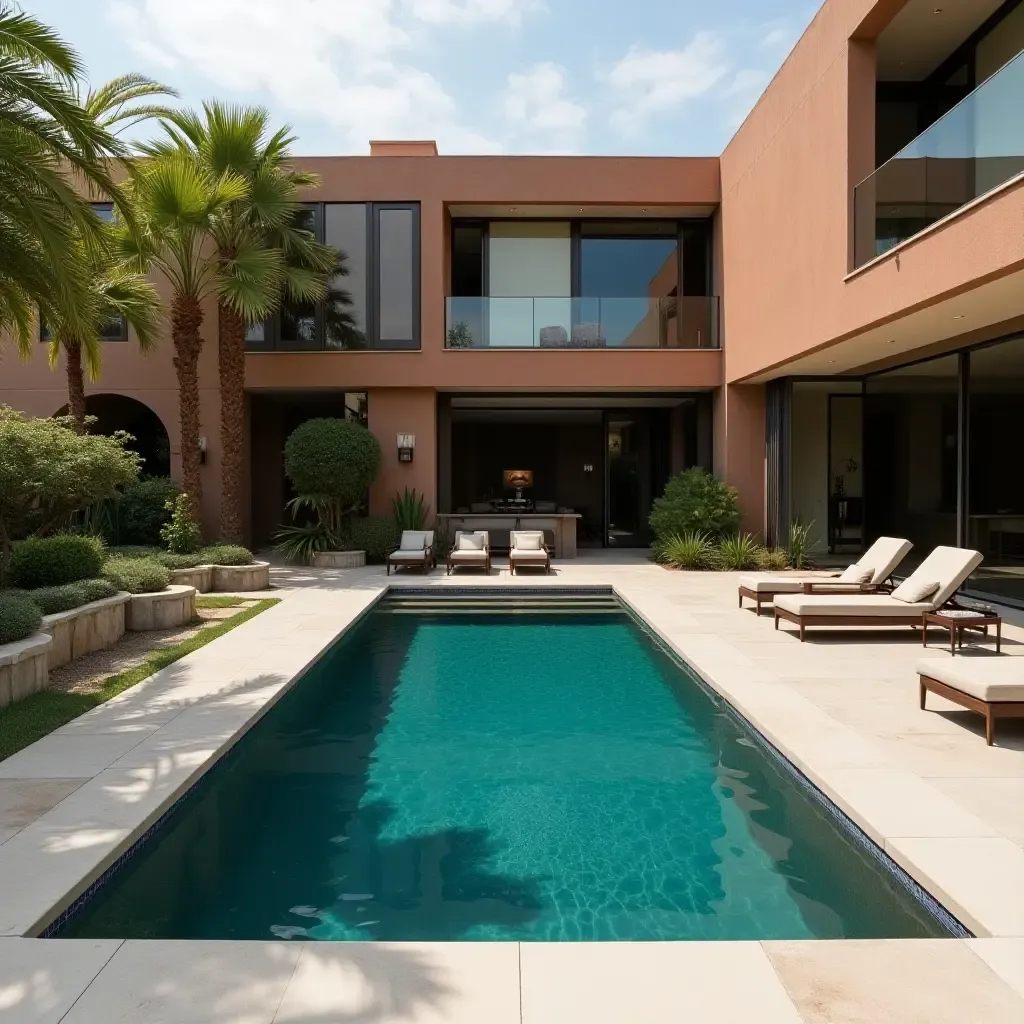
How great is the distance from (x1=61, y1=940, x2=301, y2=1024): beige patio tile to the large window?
533 inches

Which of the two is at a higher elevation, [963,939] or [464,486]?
[464,486]

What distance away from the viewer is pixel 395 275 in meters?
15.5

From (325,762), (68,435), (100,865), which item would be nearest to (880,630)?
(325,762)

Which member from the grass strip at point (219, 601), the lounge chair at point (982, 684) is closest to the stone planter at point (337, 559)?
the grass strip at point (219, 601)

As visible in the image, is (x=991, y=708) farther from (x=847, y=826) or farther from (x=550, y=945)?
(x=550, y=945)

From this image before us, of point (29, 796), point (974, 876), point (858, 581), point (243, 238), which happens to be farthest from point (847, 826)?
point (243, 238)

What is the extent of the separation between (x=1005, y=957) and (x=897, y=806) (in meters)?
1.22

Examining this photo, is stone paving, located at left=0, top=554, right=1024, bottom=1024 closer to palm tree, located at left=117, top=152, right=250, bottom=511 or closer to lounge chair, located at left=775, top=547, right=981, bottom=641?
lounge chair, located at left=775, top=547, right=981, bottom=641

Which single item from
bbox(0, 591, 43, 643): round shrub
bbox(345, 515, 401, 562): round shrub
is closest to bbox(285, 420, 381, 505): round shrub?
bbox(345, 515, 401, 562): round shrub

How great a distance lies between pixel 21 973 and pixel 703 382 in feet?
47.3

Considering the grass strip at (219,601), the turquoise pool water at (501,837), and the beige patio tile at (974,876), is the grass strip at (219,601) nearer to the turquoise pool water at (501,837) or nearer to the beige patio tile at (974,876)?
the turquoise pool water at (501,837)

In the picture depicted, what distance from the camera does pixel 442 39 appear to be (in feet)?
37.7

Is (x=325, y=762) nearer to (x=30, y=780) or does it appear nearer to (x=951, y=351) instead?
(x=30, y=780)

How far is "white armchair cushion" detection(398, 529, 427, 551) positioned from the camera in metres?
14.0
